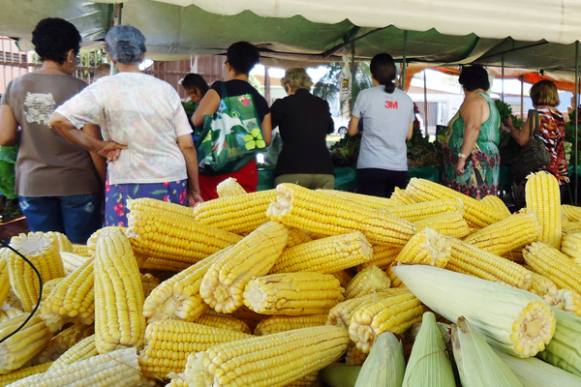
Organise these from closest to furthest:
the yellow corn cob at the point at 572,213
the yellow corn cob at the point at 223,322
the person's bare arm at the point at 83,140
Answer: the yellow corn cob at the point at 223,322 < the yellow corn cob at the point at 572,213 < the person's bare arm at the point at 83,140

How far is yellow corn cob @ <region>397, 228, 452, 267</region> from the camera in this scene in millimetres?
1360

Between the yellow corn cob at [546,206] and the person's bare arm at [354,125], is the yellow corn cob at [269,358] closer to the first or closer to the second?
the yellow corn cob at [546,206]

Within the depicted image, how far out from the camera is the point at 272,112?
439 centimetres

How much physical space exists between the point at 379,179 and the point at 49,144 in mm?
2730

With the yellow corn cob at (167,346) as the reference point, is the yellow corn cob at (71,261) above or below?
above

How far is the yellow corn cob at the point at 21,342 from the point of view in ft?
3.89

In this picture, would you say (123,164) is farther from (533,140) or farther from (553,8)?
(533,140)

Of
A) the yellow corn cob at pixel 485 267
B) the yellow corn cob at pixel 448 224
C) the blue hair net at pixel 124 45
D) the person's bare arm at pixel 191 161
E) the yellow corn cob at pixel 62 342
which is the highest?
the blue hair net at pixel 124 45

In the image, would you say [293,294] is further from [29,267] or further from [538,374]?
[29,267]

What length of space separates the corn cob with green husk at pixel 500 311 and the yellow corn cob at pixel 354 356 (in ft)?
0.65

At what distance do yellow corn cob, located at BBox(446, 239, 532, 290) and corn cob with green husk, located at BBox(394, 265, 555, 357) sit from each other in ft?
0.93

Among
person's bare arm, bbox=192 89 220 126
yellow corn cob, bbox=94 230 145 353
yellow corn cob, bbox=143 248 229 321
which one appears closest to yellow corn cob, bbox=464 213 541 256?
yellow corn cob, bbox=143 248 229 321

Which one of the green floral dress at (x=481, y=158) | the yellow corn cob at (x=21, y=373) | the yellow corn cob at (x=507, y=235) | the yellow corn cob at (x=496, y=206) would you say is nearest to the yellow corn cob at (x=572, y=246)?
the yellow corn cob at (x=507, y=235)

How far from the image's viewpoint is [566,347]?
3.44ft
